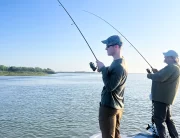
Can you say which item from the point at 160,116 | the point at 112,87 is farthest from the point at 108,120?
the point at 160,116

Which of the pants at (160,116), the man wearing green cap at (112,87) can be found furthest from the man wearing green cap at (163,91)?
the man wearing green cap at (112,87)

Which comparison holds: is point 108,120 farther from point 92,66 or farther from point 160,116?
point 160,116

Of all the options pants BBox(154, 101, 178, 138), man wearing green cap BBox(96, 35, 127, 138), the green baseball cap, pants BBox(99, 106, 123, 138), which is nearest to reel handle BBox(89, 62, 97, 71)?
man wearing green cap BBox(96, 35, 127, 138)

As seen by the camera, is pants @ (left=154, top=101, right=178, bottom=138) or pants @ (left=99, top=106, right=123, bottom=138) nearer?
pants @ (left=99, top=106, right=123, bottom=138)

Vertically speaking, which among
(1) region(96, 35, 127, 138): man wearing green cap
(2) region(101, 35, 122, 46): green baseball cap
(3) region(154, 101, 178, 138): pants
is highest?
(2) region(101, 35, 122, 46): green baseball cap

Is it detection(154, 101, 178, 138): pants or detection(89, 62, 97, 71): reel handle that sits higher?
detection(89, 62, 97, 71): reel handle

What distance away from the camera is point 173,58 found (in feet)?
17.2

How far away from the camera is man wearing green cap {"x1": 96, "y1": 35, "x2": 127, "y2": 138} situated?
360cm

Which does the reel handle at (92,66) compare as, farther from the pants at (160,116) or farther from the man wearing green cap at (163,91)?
the pants at (160,116)

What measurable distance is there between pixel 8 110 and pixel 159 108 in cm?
1058

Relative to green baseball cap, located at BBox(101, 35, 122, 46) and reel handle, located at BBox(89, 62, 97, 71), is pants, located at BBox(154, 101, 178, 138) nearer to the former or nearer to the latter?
reel handle, located at BBox(89, 62, 97, 71)

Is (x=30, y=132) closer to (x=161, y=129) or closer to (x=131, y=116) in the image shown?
(x=131, y=116)

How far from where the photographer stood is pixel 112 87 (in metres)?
3.58

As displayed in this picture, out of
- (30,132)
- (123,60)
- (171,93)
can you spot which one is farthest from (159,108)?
(30,132)
